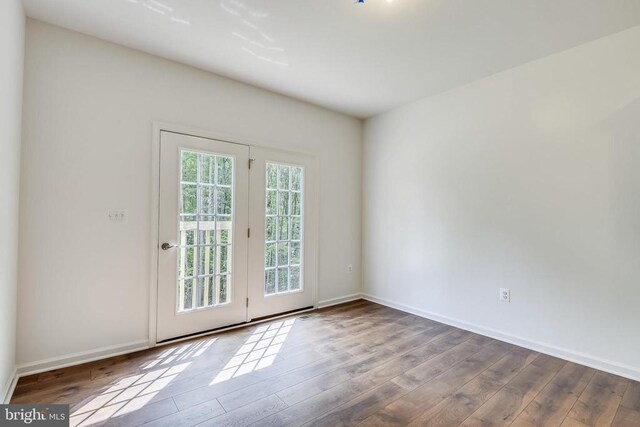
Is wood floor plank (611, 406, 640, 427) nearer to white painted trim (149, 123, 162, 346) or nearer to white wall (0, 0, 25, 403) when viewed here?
white painted trim (149, 123, 162, 346)

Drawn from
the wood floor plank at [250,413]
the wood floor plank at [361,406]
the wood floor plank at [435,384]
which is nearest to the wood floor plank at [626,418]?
the wood floor plank at [435,384]

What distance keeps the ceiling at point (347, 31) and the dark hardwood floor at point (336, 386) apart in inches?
105

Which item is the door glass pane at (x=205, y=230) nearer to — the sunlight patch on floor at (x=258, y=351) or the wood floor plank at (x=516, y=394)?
the sunlight patch on floor at (x=258, y=351)

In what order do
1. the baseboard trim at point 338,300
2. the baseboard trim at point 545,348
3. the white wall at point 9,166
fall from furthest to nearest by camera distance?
the baseboard trim at point 338,300
the baseboard trim at point 545,348
the white wall at point 9,166

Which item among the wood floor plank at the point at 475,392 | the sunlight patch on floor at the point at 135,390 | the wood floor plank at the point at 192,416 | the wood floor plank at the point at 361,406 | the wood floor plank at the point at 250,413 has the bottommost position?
the wood floor plank at the point at 475,392

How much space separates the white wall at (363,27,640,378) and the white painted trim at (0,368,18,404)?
12.0ft

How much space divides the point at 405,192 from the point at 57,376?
3.79 metres

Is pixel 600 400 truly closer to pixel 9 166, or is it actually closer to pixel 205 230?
pixel 205 230

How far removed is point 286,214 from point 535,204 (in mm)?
2580

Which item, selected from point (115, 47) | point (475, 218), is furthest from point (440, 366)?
point (115, 47)

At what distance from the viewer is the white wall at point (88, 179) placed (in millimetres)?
2271

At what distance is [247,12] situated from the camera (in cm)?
219

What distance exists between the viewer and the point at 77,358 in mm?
2410

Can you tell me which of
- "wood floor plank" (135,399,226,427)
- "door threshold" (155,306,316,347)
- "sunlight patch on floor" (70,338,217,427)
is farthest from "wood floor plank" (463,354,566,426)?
"door threshold" (155,306,316,347)
